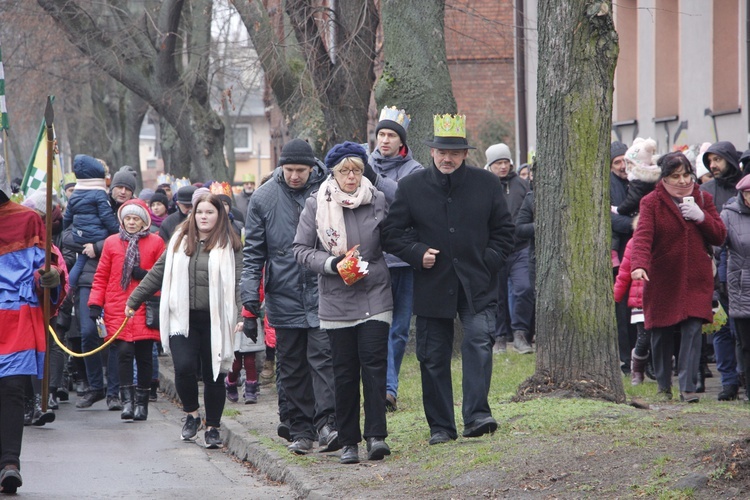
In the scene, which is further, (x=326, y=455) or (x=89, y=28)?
(x=89, y=28)

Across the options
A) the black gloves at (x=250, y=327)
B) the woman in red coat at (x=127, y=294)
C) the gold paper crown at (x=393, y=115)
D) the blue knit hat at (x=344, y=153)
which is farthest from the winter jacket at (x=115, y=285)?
the blue knit hat at (x=344, y=153)

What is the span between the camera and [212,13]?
2348 centimetres

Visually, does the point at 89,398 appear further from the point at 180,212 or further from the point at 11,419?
the point at 11,419

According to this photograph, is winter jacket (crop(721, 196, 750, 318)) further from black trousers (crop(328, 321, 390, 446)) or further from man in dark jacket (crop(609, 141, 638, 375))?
black trousers (crop(328, 321, 390, 446))

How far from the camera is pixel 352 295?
8070 millimetres

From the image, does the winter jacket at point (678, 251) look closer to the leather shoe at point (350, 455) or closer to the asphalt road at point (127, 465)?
the leather shoe at point (350, 455)

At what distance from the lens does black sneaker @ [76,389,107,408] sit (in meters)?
12.7

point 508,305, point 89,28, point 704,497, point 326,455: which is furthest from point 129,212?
point 89,28

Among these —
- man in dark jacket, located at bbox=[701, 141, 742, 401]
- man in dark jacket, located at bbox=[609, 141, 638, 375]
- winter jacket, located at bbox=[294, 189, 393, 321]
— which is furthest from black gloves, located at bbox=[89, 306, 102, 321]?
man in dark jacket, located at bbox=[701, 141, 742, 401]

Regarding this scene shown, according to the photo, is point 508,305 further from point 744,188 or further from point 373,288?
point 373,288

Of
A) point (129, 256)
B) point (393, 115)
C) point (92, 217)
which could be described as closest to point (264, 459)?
point (393, 115)

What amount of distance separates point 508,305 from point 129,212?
5.16 meters

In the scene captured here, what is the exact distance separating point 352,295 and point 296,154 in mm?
1186

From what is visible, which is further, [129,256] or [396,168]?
[129,256]
